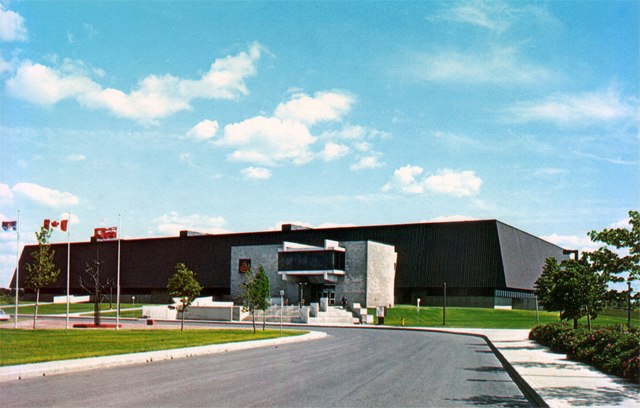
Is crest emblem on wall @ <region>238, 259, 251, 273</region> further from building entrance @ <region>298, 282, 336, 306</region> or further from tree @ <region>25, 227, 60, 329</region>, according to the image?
tree @ <region>25, 227, 60, 329</region>

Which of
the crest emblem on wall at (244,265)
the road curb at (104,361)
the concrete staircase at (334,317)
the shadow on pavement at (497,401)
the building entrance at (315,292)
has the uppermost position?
the crest emblem on wall at (244,265)

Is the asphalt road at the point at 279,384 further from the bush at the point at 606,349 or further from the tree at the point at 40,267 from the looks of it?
the tree at the point at 40,267

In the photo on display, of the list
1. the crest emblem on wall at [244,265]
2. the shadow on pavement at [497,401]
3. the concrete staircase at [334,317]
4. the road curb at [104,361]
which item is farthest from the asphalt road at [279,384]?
the crest emblem on wall at [244,265]

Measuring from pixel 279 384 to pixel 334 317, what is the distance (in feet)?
189

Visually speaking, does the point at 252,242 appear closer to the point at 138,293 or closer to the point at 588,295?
the point at 138,293

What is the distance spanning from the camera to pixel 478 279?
3401 inches

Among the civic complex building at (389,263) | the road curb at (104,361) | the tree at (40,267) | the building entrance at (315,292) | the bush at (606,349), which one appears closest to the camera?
the bush at (606,349)

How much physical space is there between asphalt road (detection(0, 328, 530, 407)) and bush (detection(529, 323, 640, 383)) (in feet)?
8.94

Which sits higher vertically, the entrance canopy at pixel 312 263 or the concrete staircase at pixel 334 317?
the entrance canopy at pixel 312 263

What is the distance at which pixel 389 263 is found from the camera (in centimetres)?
9069

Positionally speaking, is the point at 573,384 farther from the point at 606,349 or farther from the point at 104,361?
the point at 104,361

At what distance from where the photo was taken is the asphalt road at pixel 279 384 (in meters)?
13.2

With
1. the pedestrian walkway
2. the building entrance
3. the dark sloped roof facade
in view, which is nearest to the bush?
the pedestrian walkway

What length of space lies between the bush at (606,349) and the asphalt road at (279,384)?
2725 mm
